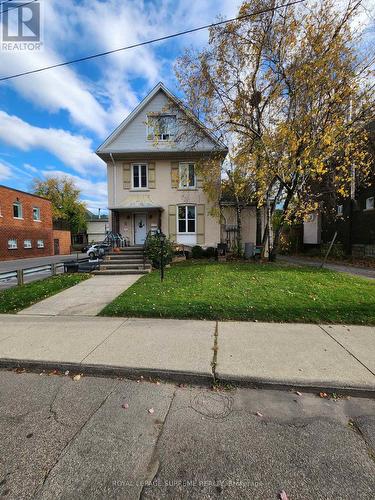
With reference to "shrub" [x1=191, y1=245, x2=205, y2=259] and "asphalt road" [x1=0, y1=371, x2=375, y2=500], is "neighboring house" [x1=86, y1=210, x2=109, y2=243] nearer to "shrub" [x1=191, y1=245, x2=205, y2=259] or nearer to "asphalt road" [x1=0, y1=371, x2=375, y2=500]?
"shrub" [x1=191, y1=245, x2=205, y2=259]

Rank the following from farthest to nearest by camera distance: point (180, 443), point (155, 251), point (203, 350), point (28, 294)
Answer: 1. point (155, 251)
2. point (28, 294)
3. point (203, 350)
4. point (180, 443)

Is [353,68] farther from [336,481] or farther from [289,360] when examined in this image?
[336,481]

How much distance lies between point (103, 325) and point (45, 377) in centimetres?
164

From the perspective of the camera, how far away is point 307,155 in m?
9.95

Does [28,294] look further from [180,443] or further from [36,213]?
[36,213]

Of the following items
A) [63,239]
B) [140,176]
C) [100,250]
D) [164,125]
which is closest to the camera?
[164,125]

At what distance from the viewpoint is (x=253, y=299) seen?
20.2 ft

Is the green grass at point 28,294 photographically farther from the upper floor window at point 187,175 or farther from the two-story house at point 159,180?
the upper floor window at point 187,175

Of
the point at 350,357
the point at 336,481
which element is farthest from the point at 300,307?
the point at 336,481

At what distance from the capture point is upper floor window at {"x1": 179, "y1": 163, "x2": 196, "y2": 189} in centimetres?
1530

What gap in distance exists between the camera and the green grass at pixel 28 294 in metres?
6.42

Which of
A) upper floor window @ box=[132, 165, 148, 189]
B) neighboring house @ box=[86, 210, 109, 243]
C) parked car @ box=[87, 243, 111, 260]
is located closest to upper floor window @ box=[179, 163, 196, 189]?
upper floor window @ box=[132, 165, 148, 189]

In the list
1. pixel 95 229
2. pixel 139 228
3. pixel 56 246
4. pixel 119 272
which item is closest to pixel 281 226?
pixel 119 272

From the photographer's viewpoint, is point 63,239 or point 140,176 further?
point 63,239
